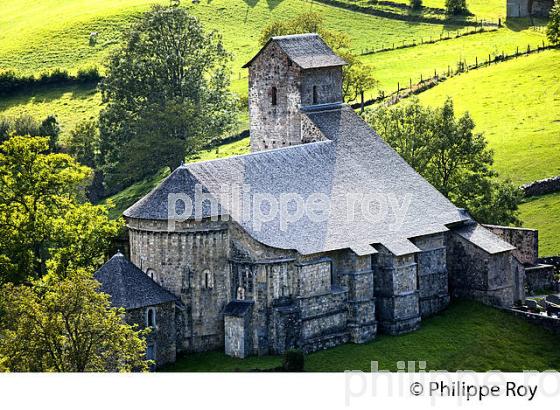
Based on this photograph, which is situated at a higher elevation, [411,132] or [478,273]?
[411,132]

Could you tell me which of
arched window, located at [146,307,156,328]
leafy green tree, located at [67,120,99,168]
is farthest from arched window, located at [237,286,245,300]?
leafy green tree, located at [67,120,99,168]

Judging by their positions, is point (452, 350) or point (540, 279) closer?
point (452, 350)

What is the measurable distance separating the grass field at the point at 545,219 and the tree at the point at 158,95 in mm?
23053

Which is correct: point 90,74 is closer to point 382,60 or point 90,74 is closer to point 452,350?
point 382,60

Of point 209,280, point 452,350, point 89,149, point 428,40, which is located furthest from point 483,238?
point 89,149

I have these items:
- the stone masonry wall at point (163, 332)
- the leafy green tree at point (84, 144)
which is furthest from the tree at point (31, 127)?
the stone masonry wall at point (163, 332)

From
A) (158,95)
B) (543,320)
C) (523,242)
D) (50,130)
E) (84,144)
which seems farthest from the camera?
(84,144)

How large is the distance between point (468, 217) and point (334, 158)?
8.58 meters

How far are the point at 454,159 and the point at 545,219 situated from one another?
6.40 meters

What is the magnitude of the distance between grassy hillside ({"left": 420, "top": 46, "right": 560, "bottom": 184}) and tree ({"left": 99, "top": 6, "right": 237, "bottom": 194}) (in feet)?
50.5

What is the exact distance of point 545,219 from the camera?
96812mm

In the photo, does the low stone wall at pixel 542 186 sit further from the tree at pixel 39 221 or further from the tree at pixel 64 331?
the tree at pixel 64 331

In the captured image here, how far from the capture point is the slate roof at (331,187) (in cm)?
7681

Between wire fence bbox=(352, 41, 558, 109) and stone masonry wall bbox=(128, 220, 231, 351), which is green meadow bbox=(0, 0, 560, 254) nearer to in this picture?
wire fence bbox=(352, 41, 558, 109)
